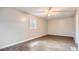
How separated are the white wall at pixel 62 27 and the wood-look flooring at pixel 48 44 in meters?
0.08

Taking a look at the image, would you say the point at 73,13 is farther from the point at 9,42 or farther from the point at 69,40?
the point at 9,42

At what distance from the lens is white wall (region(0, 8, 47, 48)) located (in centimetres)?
117

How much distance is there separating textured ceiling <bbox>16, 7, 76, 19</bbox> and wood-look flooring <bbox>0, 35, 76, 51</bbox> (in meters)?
0.36

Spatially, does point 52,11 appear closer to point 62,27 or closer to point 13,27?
point 62,27

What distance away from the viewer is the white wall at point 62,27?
1.28 meters

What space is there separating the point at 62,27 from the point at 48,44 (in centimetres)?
38

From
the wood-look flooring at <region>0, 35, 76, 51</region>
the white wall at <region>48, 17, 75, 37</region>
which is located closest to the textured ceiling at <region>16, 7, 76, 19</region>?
the white wall at <region>48, 17, 75, 37</region>

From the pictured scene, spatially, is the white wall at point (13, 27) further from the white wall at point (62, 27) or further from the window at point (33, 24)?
the white wall at point (62, 27)

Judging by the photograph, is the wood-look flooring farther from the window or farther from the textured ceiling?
the textured ceiling

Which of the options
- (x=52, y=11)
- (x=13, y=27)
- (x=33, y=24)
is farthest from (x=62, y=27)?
(x=13, y=27)

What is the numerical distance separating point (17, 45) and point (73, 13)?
0.96m

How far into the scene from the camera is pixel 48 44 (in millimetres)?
1302

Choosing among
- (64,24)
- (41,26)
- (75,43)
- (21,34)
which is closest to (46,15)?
(41,26)

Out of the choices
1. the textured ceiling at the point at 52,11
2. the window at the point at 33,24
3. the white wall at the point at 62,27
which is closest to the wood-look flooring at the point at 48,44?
the white wall at the point at 62,27
